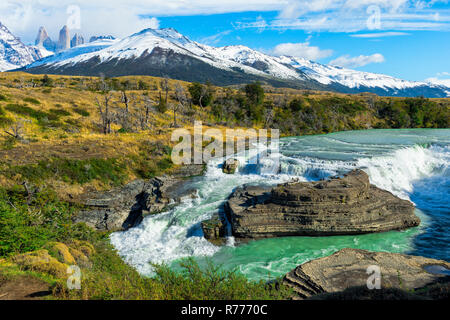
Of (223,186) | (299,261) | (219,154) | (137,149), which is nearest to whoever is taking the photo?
(299,261)

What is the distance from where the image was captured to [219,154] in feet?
121

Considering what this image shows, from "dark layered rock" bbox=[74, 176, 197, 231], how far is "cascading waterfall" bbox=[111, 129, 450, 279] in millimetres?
1242

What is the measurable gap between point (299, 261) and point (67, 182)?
785 inches

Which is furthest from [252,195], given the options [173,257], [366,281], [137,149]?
[137,149]

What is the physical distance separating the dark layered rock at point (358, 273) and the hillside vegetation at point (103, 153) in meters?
1.21

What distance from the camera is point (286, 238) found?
16.5 meters

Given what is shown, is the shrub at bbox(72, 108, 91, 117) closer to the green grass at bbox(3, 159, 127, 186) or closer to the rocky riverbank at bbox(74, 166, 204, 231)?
the green grass at bbox(3, 159, 127, 186)

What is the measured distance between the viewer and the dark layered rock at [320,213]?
1648cm

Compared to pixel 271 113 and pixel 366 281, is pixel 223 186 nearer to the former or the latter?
pixel 366 281

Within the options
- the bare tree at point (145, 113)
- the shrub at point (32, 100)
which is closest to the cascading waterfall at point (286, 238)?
the bare tree at point (145, 113)

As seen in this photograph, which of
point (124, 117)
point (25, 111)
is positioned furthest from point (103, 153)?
point (124, 117)

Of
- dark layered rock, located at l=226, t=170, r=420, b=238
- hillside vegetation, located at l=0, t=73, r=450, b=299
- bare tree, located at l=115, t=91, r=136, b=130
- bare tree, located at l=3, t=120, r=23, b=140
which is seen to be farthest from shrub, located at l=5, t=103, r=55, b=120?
dark layered rock, located at l=226, t=170, r=420, b=238

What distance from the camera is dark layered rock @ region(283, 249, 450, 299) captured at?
9305mm
